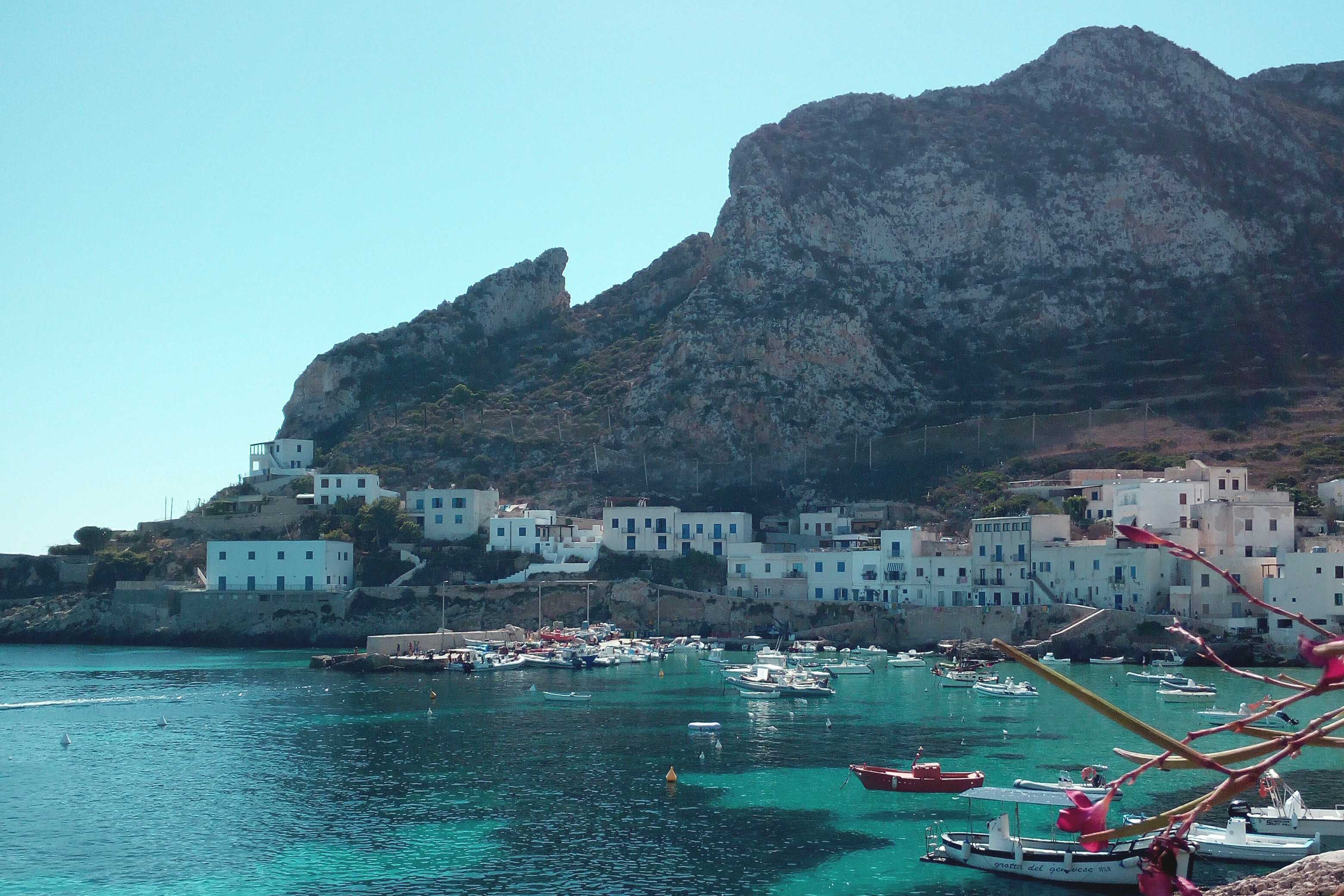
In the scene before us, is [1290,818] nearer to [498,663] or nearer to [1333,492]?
[498,663]

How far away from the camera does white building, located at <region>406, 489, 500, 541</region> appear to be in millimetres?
99938

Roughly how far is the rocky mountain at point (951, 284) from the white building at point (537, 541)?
20741 millimetres

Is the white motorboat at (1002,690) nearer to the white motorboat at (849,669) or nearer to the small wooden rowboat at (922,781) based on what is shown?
the white motorboat at (849,669)

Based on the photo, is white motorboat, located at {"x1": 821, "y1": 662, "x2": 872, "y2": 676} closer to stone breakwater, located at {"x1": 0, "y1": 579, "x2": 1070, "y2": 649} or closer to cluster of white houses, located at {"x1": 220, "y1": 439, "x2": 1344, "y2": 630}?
cluster of white houses, located at {"x1": 220, "y1": 439, "x2": 1344, "y2": 630}

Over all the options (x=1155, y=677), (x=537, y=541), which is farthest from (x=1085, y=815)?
(x=537, y=541)

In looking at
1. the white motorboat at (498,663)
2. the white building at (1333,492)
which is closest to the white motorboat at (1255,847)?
the white motorboat at (498,663)

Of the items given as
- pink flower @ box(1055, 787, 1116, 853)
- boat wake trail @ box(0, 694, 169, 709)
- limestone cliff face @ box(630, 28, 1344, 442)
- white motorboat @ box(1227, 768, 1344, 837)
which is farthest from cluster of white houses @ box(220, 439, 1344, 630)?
pink flower @ box(1055, 787, 1116, 853)

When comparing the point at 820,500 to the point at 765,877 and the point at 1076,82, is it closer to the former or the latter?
the point at 1076,82

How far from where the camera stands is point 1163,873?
3.93m

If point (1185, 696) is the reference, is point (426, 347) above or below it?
above

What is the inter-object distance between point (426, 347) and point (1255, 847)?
4686 inches

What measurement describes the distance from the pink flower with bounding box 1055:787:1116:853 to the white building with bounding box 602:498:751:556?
93.2 meters

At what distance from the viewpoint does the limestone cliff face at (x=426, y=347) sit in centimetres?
13162

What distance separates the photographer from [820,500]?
109750 mm
